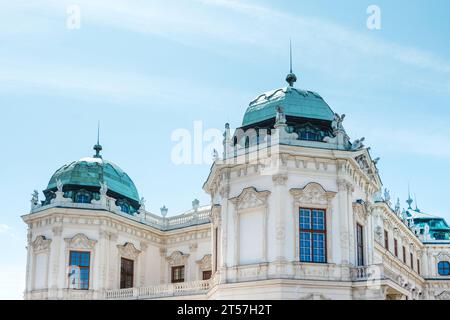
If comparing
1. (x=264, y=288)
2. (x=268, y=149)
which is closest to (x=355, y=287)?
(x=264, y=288)

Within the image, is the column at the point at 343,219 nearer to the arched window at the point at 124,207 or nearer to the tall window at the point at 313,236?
the tall window at the point at 313,236

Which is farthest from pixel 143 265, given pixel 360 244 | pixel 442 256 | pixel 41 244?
pixel 442 256

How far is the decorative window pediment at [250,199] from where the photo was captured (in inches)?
1123

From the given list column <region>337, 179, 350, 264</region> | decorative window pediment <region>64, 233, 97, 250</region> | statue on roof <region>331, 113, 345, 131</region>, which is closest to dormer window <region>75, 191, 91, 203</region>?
decorative window pediment <region>64, 233, 97, 250</region>

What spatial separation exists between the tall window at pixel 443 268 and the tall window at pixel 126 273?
28615 millimetres

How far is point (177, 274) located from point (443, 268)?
85.5ft

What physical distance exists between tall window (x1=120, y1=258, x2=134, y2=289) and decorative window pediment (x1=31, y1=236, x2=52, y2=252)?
4.28 meters

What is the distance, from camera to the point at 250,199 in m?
29.0

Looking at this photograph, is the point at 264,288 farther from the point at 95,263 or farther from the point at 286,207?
the point at 95,263

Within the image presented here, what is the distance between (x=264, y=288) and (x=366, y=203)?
271 inches

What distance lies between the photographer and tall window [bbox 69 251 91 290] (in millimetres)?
36844

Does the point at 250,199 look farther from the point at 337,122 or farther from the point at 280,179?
the point at 337,122

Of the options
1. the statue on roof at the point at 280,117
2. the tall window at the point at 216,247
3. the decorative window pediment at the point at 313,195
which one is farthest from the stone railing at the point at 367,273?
the statue on roof at the point at 280,117

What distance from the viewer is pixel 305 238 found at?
92.1 feet
